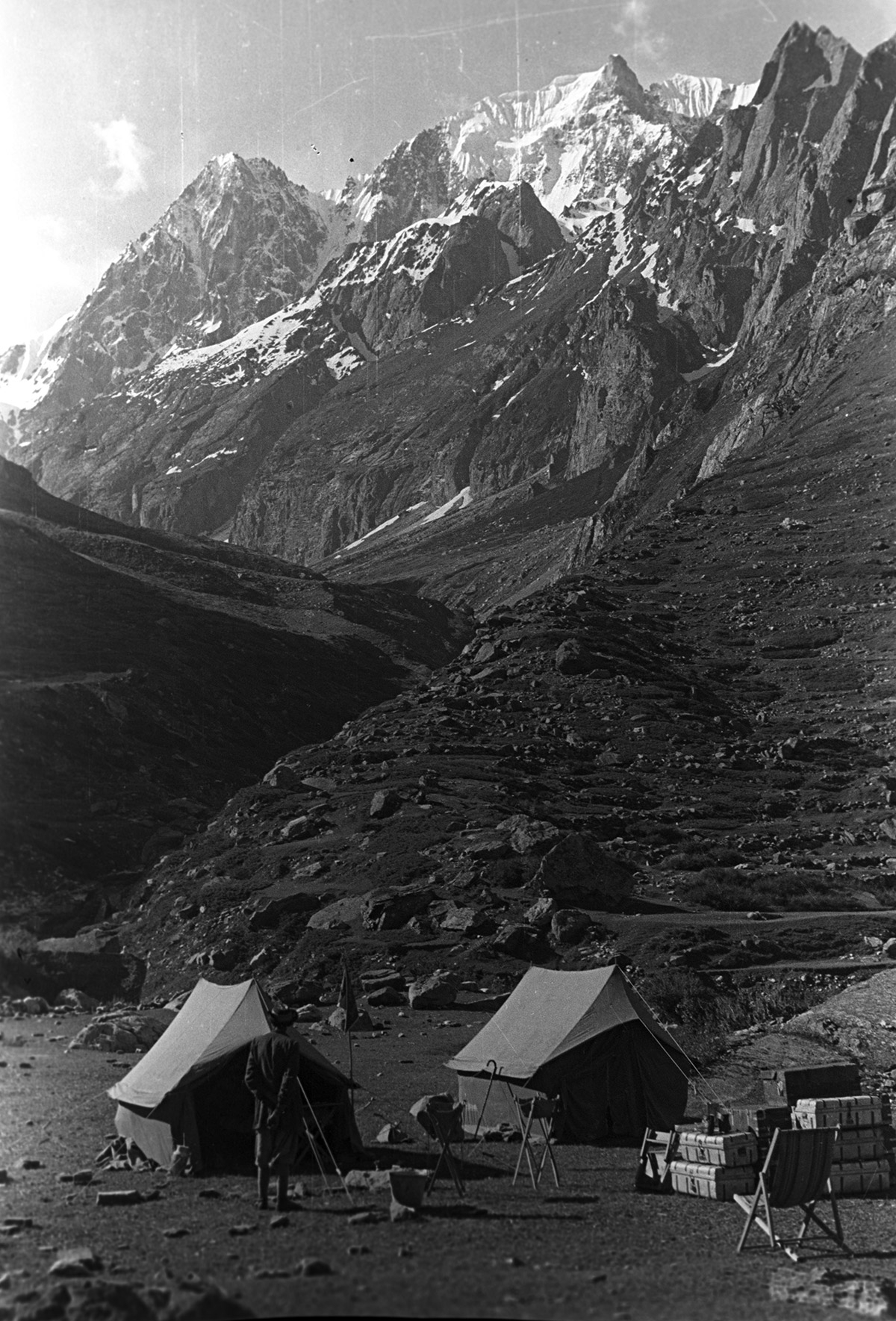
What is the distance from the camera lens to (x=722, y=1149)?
76.9 feet

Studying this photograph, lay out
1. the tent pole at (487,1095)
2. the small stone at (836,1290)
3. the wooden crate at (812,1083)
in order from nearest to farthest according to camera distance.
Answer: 1. the small stone at (836,1290)
2. the wooden crate at (812,1083)
3. the tent pole at (487,1095)

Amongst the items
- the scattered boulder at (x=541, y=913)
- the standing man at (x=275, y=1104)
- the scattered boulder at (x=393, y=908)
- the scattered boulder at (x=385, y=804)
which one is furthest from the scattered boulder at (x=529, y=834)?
the standing man at (x=275, y=1104)

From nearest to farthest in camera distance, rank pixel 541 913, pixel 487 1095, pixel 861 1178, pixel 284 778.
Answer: pixel 861 1178 < pixel 487 1095 < pixel 541 913 < pixel 284 778

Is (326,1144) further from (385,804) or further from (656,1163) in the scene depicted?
(385,804)

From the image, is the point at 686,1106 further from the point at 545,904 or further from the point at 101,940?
the point at 101,940

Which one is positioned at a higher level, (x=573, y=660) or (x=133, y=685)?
(x=573, y=660)

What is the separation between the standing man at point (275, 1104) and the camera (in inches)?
832

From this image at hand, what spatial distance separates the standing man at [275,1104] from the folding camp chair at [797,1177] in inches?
282

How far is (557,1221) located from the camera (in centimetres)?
2100

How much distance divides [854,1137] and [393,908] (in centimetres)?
3509

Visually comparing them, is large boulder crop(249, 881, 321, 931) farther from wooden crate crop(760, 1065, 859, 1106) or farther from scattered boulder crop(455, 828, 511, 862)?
wooden crate crop(760, 1065, 859, 1106)

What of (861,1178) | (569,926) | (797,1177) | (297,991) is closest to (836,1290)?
(797,1177)

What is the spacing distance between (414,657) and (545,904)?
11811 centimetres

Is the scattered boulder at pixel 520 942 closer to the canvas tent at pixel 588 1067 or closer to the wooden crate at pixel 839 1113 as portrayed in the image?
the canvas tent at pixel 588 1067
